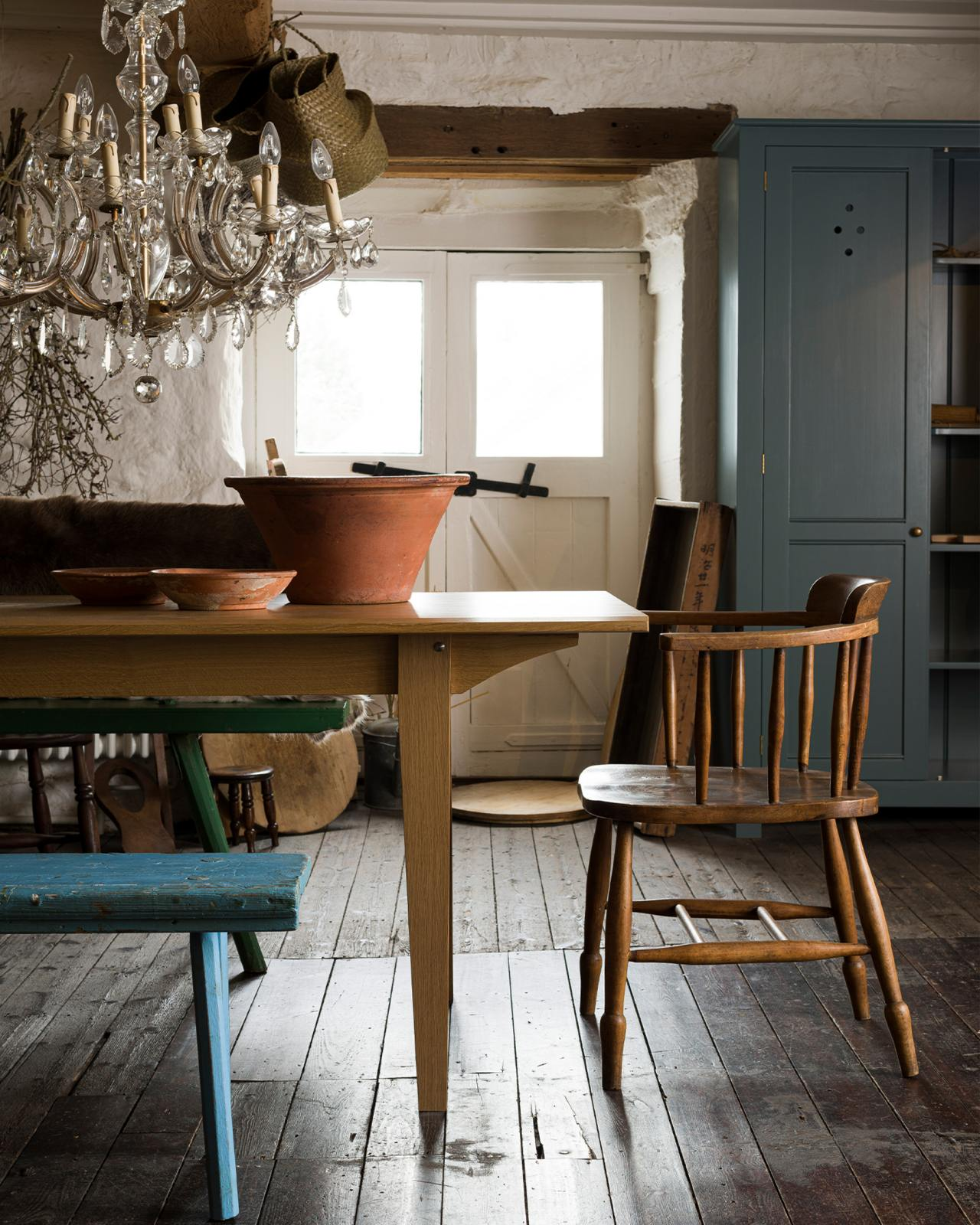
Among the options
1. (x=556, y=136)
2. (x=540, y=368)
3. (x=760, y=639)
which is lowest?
(x=760, y=639)

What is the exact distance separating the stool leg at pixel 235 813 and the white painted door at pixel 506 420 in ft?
4.32

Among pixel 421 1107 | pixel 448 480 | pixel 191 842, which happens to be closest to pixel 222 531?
pixel 191 842

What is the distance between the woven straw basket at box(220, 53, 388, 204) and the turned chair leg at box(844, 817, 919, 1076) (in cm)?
264

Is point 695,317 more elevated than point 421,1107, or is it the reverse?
point 695,317

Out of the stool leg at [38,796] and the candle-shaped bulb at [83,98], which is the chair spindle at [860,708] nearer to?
the candle-shaped bulb at [83,98]

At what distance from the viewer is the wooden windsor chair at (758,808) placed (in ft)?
7.36

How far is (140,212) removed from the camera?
2492 millimetres

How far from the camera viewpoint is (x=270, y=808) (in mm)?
4133

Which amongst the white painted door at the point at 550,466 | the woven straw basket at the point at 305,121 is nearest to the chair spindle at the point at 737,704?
the woven straw basket at the point at 305,121

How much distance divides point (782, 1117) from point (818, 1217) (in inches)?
13.0

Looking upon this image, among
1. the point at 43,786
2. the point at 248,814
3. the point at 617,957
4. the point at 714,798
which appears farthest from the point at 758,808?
the point at 43,786

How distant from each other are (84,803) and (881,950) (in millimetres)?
2516

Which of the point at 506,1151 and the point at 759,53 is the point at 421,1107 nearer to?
the point at 506,1151

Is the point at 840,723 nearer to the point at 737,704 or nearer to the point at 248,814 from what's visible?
the point at 737,704
